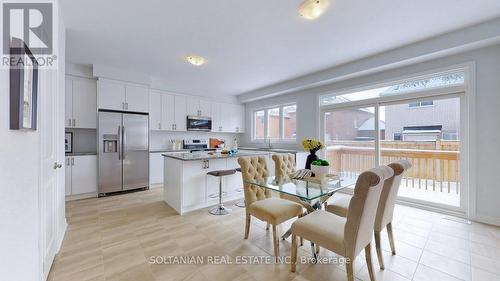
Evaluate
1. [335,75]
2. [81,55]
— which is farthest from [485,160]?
[81,55]

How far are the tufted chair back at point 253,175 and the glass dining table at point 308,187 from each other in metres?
0.08

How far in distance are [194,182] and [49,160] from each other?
1801 millimetres

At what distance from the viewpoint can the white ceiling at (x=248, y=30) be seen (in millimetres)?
2199

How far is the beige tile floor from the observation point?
5.84 feet

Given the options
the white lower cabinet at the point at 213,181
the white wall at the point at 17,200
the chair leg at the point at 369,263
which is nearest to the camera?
the white wall at the point at 17,200

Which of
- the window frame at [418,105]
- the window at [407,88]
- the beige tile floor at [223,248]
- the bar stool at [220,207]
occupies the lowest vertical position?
the beige tile floor at [223,248]

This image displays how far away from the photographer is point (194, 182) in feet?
10.9

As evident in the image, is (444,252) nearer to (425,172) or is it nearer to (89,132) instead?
(425,172)

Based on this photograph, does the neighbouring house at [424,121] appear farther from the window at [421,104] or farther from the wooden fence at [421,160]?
the wooden fence at [421,160]

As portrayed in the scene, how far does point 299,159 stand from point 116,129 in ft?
13.1

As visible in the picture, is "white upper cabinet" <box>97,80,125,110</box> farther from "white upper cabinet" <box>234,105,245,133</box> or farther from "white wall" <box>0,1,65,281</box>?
"white upper cabinet" <box>234,105,245,133</box>

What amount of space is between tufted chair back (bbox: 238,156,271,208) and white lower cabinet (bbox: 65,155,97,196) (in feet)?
11.1

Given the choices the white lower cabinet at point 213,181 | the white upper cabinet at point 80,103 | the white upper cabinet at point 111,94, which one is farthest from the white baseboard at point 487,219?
the white upper cabinet at point 80,103

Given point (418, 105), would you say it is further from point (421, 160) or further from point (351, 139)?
point (351, 139)
